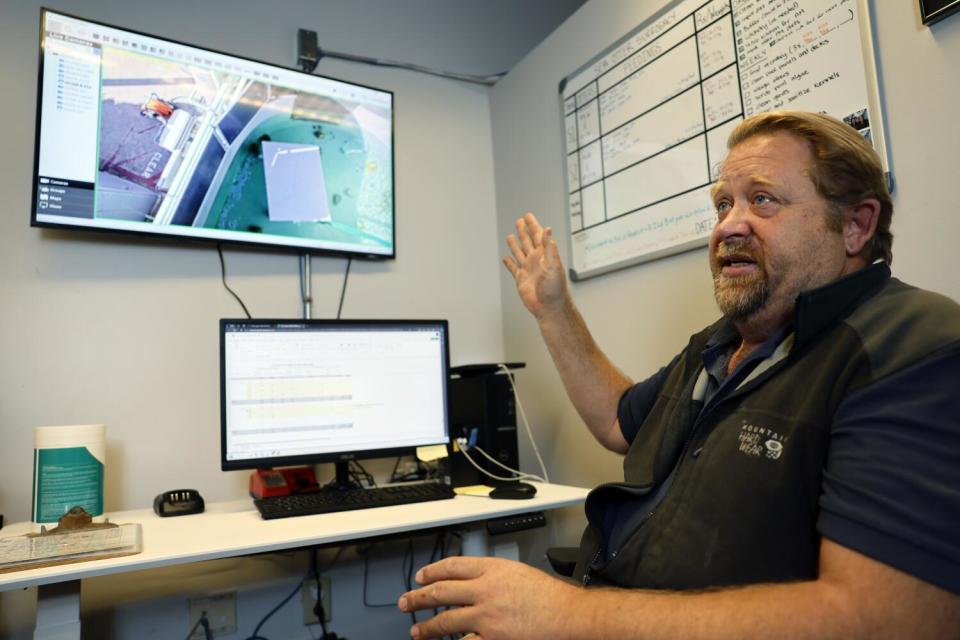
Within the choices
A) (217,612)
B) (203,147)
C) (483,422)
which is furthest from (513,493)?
(203,147)

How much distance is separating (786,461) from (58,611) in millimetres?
1233

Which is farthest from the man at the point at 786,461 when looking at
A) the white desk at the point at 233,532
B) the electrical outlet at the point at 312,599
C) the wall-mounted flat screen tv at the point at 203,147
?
the wall-mounted flat screen tv at the point at 203,147

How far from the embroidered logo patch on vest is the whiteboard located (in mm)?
667

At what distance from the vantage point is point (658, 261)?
5.63 feet

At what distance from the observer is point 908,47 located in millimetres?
1173

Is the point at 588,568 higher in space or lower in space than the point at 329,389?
lower

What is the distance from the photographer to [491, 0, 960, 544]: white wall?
112 centimetres

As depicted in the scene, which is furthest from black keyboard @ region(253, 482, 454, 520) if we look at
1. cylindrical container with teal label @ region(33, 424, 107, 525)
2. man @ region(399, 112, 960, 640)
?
man @ region(399, 112, 960, 640)

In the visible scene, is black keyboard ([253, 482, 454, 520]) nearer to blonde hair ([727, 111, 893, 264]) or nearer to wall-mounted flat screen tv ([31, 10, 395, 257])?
wall-mounted flat screen tv ([31, 10, 395, 257])

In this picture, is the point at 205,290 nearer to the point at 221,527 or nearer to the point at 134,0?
the point at 221,527

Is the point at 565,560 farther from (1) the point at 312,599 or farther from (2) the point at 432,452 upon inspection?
(1) the point at 312,599

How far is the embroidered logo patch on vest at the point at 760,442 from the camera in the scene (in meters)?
0.86

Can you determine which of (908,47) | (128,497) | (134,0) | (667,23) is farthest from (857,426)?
(134,0)

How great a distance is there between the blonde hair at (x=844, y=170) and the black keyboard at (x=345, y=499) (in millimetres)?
1092
